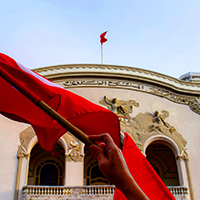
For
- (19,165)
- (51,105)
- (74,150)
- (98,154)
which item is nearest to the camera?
(98,154)

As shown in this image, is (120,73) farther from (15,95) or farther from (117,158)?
(117,158)

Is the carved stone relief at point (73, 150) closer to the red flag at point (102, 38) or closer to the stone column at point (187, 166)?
the stone column at point (187, 166)

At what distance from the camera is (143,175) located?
454 centimetres

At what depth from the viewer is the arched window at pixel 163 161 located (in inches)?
638

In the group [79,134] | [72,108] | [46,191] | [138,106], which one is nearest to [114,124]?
[72,108]

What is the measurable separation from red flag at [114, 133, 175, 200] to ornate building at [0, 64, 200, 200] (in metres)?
7.73

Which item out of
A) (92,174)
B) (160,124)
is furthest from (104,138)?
(92,174)

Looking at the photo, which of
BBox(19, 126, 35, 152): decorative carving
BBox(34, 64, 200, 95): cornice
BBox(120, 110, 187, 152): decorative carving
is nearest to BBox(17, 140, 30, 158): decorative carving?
BBox(19, 126, 35, 152): decorative carving

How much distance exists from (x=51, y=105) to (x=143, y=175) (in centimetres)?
170

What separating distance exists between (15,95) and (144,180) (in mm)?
2316

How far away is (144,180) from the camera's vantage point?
14.3 ft

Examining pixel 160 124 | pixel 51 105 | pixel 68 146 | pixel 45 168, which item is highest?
pixel 160 124

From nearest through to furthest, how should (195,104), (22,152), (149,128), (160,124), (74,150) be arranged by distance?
(22,152), (74,150), (149,128), (160,124), (195,104)

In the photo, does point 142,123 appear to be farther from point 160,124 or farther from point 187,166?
point 187,166
